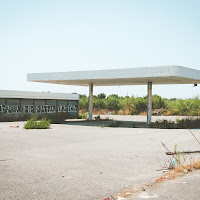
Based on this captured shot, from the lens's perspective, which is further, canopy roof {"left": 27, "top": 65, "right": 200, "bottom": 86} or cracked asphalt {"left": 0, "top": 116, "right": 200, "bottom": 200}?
canopy roof {"left": 27, "top": 65, "right": 200, "bottom": 86}

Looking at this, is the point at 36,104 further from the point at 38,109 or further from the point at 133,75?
the point at 133,75

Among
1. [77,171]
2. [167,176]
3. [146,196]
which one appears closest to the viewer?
[146,196]

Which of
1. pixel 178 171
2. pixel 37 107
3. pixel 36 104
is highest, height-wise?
pixel 36 104

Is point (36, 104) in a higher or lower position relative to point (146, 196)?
higher

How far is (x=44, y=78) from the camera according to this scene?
27.2 metres

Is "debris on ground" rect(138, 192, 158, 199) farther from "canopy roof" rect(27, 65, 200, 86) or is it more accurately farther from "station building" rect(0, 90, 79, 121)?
"station building" rect(0, 90, 79, 121)

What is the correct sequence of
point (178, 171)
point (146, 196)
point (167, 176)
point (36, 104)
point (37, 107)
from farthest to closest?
point (37, 107), point (36, 104), point (178, 171), point (167, 176), point (146, 196)

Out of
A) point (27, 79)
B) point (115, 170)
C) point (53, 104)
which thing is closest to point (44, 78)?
point (27, 79)

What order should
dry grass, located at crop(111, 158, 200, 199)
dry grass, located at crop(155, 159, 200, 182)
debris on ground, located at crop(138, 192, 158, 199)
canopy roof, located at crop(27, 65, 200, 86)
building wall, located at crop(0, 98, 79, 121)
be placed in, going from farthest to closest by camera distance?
building wall, located at crop(0, 98, 79, 121) < canopy roof, located at crop(27, 65, 200, 86) < dry grass, located at crop(155, 159, 200, 182) < dry grass, located at crop(111, 158, 200, 199) < debris on ground, located at crop(138, 192, 158, 199)

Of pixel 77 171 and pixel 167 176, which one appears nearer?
pixel 167 176

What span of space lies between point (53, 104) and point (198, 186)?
28745mm

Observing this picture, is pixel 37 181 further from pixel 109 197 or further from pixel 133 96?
pixel 133 96

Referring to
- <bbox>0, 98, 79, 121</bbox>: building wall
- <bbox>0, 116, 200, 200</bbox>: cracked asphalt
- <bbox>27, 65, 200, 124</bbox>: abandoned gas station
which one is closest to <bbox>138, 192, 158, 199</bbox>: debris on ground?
<bbox>0, 116, 200, 200</bbox>: cracked asphalt

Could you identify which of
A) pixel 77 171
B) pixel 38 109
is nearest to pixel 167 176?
pixel 77 171
